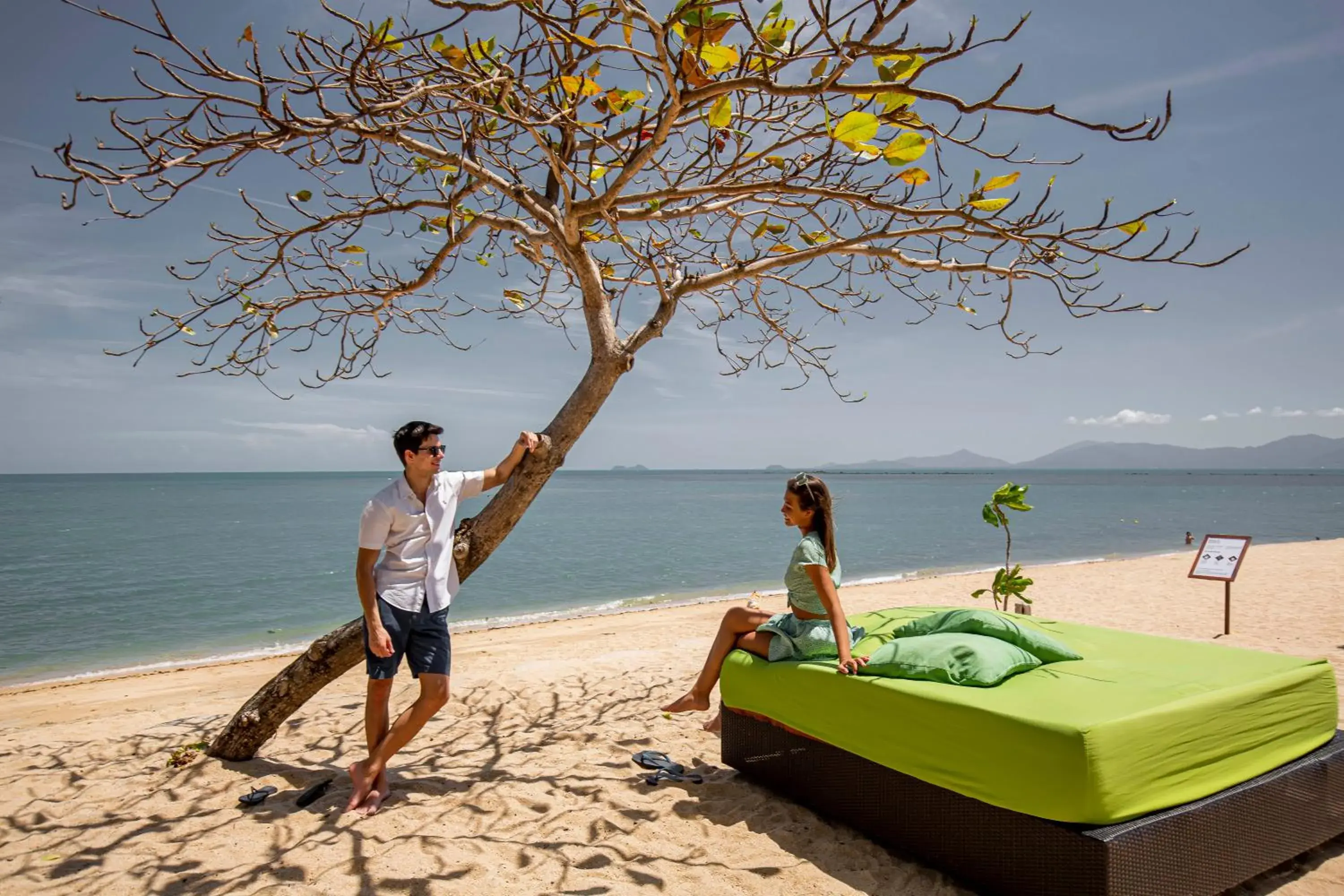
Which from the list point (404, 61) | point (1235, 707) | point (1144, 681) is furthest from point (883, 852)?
point (404, 61)

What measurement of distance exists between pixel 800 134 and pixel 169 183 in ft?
9.93

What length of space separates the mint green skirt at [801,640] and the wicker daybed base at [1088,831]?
0.38 metres

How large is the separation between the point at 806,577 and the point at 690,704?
1.05 meters

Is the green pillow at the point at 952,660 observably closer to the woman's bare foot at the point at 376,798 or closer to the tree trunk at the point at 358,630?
the tree trunk at the point at 358,630

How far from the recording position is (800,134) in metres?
3.26

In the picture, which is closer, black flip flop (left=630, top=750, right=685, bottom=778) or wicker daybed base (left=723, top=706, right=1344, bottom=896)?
wicker daybed base (left=723, top=706, right=1344, bottom=896)

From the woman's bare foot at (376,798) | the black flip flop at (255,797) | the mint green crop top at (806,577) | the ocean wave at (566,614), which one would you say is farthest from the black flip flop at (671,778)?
the ocean wave at (566,614)

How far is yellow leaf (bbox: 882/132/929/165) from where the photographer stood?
2.63 metres

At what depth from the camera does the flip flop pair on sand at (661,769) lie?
370 cm

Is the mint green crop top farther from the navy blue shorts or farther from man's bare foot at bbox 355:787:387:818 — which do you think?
man's bare foot at bbox 355:787:387:818

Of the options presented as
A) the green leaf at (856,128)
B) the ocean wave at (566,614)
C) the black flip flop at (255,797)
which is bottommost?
the ocean wave at (566,614)

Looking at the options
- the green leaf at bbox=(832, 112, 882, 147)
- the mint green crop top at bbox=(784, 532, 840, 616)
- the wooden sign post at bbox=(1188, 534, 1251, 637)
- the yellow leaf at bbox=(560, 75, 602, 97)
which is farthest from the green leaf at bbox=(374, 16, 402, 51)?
the wooden sign post at bbox=(1188, 534, 1251, 637)

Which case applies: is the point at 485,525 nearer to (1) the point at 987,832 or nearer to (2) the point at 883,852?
(2) the point at 883,852

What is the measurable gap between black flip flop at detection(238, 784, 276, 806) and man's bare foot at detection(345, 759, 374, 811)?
414 millimetres
